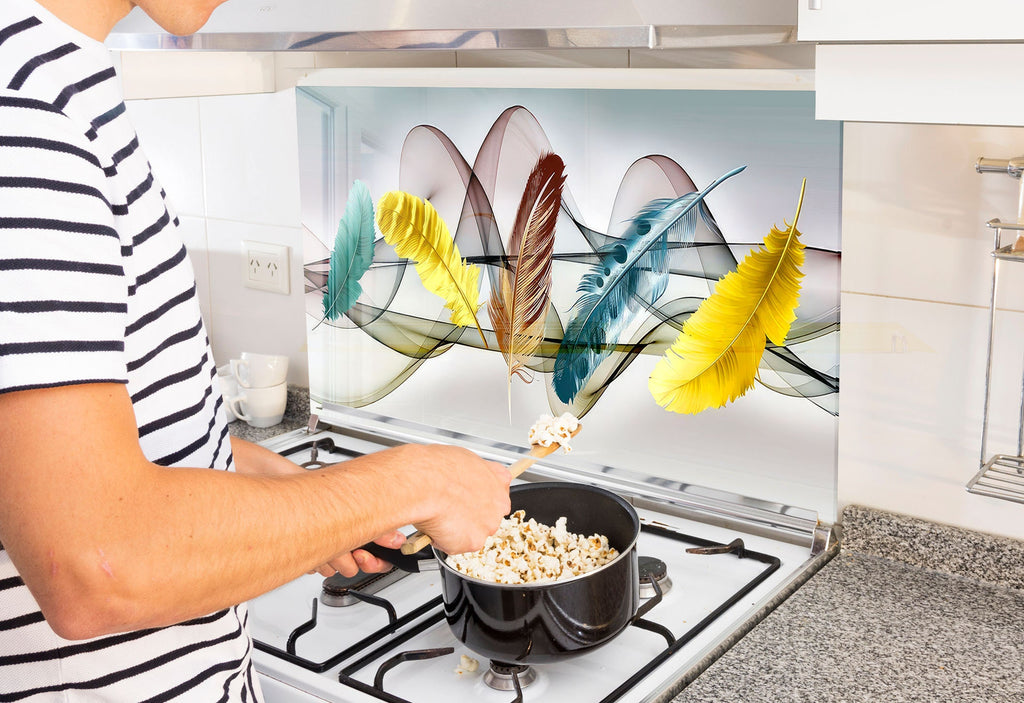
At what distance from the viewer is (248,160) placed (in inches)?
69.3

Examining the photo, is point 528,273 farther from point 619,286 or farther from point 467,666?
point 467,666

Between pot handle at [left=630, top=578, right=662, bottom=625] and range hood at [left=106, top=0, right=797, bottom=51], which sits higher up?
range hood at [left=106, top=0, right=797, bottom=51]

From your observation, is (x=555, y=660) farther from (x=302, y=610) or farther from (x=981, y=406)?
(x=981, y=406)

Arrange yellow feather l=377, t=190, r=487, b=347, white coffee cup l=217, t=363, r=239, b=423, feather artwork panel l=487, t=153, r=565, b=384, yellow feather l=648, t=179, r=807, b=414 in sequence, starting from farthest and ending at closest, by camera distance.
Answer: white coffee cup l=217, t=363, r=239, b=423 → yellow feather l=377, t=190, r=487, b=347 → feather artwork panel l=487, t=153, r=565, b=384 → yellow feather l=648, t=179, r=807, b=414

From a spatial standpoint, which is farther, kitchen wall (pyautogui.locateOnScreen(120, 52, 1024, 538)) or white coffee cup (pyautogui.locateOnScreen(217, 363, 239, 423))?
white coffee cup (pyautogui.locateOnScreen(217, 363, 239, 423))

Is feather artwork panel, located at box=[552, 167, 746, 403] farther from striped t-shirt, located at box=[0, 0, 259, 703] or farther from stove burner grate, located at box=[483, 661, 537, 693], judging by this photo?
striped t-shirt, located at box=[0, 0, 259, 703]

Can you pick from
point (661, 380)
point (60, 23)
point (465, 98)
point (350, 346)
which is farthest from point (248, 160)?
point (60, 23)

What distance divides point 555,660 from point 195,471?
0.52 m

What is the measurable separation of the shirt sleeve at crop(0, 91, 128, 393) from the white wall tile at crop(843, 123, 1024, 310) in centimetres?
90

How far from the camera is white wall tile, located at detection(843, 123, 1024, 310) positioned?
1104 mm

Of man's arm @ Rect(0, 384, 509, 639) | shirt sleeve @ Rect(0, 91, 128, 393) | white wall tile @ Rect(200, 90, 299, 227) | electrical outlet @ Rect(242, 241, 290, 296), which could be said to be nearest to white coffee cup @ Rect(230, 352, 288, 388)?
electrical outlet @ Rect(242, 241, 290, 296)

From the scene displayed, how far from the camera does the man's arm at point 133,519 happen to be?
1.71 ft

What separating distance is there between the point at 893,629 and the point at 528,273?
0.66 metres

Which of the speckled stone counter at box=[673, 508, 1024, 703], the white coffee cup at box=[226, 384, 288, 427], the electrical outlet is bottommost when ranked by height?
the speckled stone counter at box=[673, 508, 1024, 703]
